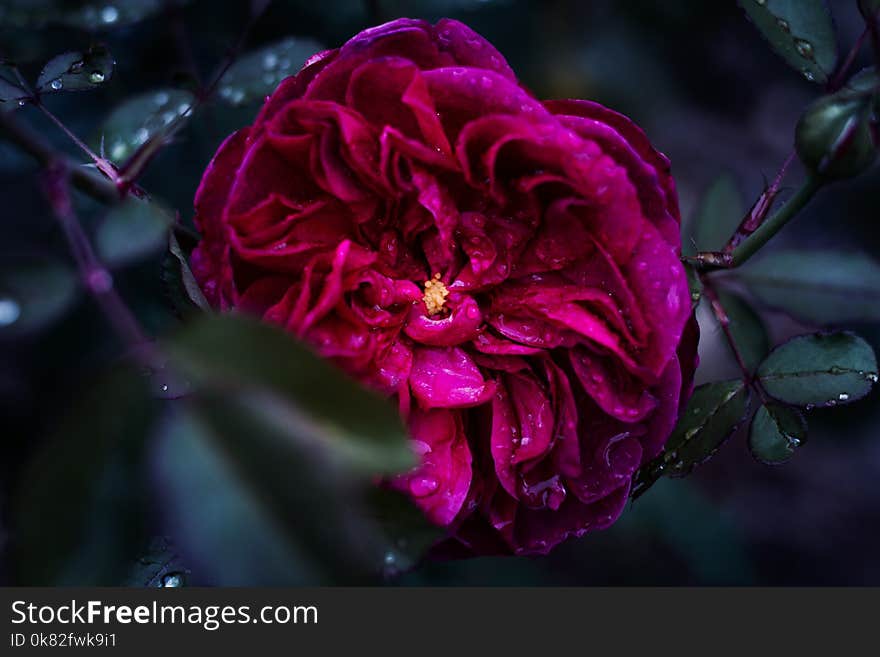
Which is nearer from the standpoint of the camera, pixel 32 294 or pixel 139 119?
pixel 32 294

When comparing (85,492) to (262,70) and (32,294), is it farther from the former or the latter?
(262,70)

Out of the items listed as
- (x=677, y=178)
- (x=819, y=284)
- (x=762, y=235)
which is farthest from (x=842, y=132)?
(x=677, y=178)

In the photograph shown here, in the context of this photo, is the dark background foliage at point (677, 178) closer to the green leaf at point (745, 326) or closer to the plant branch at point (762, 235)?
the green leaf at point (745, 326)

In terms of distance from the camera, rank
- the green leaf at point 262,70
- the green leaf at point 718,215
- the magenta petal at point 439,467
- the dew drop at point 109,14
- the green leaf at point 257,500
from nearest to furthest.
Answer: the green leaf at point 257,500 → the magenta petal at point 439,467 → the dew drop at point 109,14 → the green leaf at point 262,70 → the green leaf at point 718,215

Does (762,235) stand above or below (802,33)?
below

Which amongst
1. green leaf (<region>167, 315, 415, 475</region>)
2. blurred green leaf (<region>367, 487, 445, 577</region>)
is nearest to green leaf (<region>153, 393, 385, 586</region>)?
green leaf (<region>167, 315, 415, 475</region>)

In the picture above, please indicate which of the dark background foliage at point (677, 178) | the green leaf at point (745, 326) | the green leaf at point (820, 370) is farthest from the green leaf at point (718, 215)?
the green leaf at point (820, 370)

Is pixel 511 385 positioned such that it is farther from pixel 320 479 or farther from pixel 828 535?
pixel 828 535
